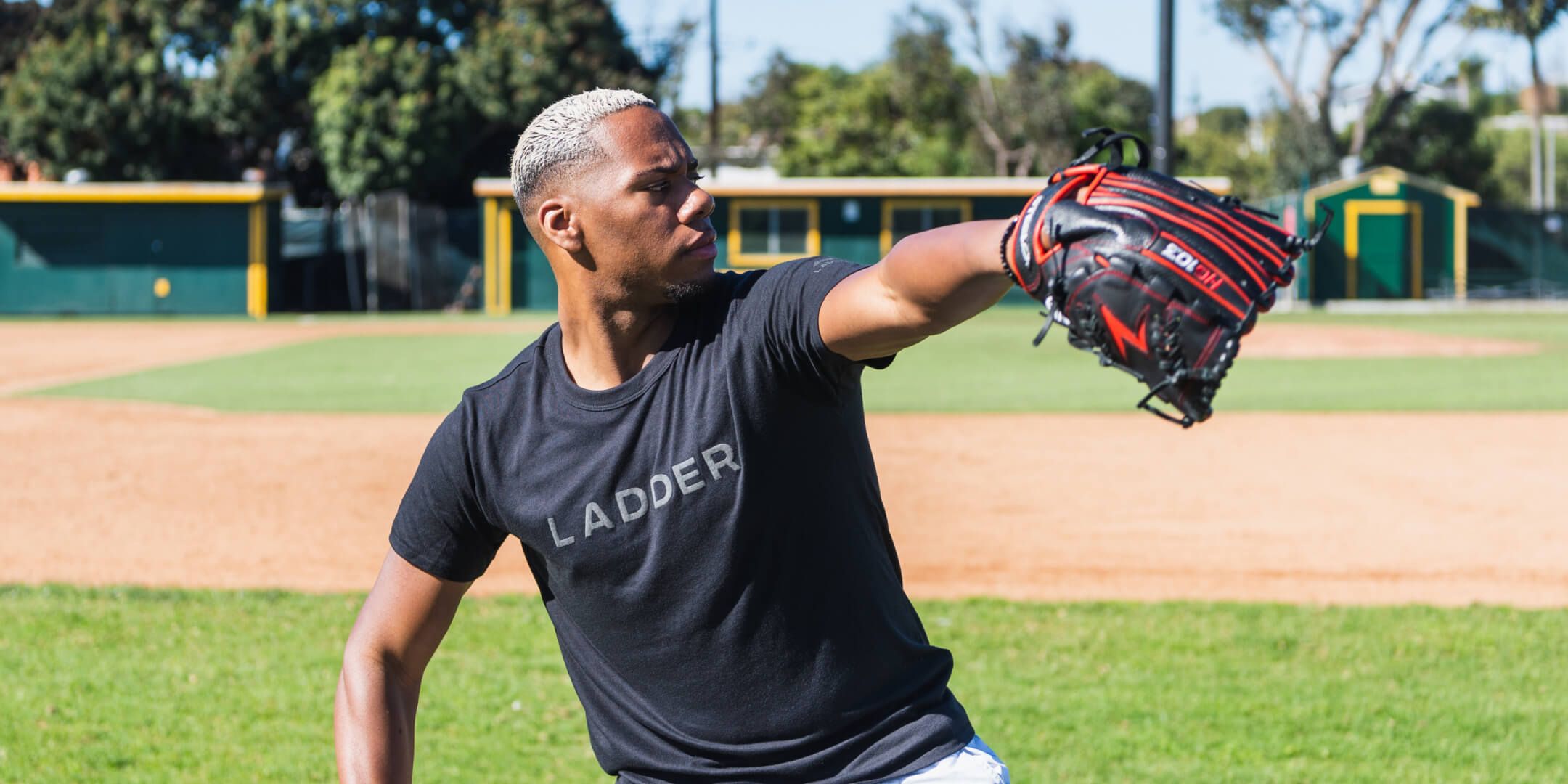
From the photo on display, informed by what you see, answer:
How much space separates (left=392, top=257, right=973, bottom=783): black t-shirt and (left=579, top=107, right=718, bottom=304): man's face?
12cm

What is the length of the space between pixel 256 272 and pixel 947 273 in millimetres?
33870

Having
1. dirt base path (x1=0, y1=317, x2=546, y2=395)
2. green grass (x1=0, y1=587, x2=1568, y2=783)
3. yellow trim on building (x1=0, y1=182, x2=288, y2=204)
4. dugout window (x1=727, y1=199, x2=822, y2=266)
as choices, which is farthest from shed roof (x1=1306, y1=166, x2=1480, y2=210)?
green grass (x1=0, y1=587, x2=1568, y2=783)

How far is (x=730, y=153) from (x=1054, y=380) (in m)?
43.1

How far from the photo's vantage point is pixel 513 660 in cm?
629

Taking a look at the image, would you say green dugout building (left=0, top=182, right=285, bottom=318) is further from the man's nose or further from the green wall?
the man's nose

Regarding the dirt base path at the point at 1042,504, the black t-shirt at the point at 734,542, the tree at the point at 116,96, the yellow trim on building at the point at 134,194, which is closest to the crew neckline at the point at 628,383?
the black t-shirt at the point at 734,542

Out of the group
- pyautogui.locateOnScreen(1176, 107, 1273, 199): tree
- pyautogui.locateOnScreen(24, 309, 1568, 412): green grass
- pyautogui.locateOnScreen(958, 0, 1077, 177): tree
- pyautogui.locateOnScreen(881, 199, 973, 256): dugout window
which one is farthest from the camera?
pyautogui.locateOnScreen(1176, 107, 1273, 199): tree

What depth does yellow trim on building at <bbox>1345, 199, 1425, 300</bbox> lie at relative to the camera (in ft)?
114

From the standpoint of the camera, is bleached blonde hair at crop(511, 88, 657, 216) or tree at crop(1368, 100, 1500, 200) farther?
tree at crop(1368, 100, 1500, 200)

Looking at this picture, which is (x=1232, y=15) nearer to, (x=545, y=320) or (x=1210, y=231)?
(x=545, y=320)

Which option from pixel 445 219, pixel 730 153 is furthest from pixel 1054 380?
pixel 730 153

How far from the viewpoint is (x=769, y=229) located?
3394 cm

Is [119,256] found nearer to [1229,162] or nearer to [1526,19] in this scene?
[1526,19]

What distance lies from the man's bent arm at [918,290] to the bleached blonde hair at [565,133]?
0.48 m
